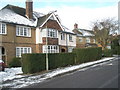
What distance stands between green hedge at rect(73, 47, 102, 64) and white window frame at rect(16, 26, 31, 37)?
750 centimetres

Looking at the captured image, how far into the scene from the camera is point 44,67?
14336mm

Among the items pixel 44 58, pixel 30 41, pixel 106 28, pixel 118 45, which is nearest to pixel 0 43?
pixel 30 41

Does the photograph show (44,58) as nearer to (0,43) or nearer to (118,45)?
(0,43)

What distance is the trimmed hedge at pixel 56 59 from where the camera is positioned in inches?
503

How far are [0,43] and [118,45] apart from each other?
121 ft

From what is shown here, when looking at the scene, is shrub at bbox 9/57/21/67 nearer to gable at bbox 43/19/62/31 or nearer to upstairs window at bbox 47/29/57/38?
upstairs window at bbox 47/29/57/38

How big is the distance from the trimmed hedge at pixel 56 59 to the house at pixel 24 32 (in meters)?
2.65

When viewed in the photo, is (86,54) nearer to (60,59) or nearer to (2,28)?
(60,59)

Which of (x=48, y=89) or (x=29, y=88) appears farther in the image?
(x=29, y=88)

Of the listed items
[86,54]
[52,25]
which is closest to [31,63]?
[86,54]

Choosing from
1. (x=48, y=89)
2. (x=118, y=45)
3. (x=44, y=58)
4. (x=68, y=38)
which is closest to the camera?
(x=48, y=89)

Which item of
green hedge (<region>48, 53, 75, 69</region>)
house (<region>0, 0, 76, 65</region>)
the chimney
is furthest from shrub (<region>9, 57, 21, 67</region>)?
the chimney

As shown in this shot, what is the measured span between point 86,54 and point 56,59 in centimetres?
720

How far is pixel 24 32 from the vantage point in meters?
22.1
